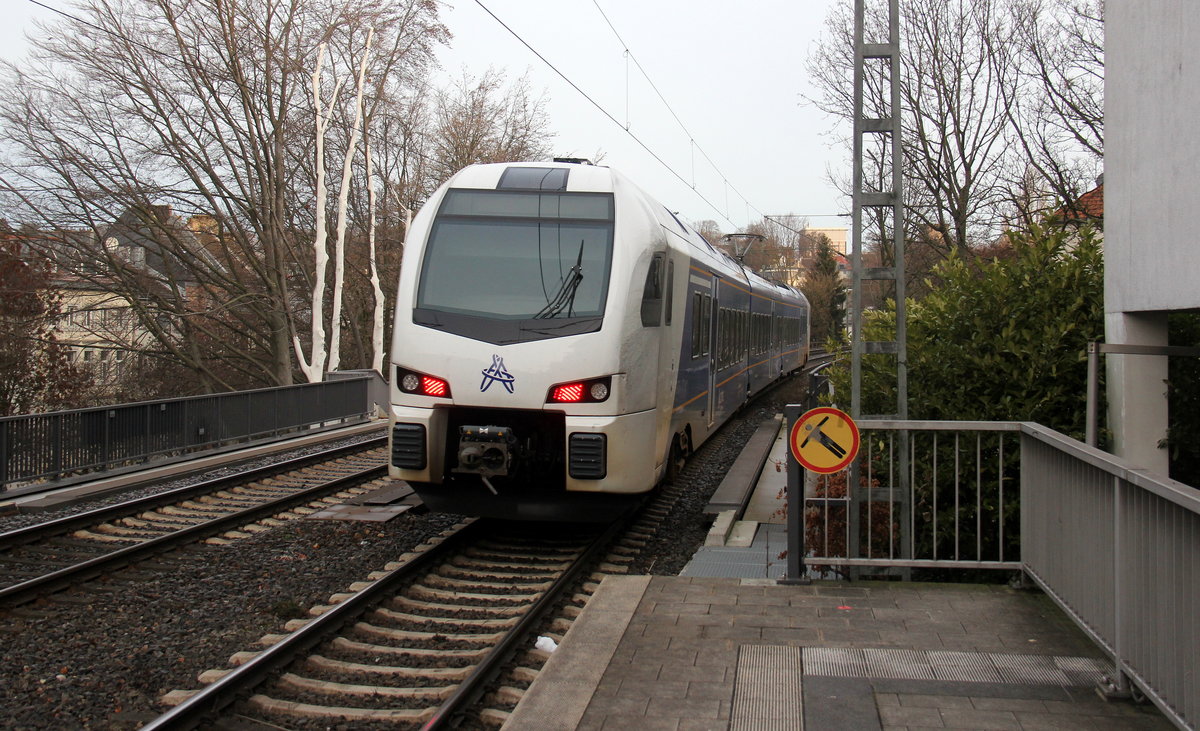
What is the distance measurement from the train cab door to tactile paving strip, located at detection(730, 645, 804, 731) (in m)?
7.29

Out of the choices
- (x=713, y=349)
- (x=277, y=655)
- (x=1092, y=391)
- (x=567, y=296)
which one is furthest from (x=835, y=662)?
(x=713, y=349)

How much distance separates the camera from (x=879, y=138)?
27250mm

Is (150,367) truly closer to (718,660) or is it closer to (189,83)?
(189,83)

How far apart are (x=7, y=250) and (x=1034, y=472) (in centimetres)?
2427

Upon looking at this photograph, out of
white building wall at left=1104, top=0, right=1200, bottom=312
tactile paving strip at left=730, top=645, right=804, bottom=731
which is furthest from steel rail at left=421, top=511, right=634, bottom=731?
white building wall at left=1104, top=0, right=1200, bottom=312

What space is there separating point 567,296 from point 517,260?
1.90ft

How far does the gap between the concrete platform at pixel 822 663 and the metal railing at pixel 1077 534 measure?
20cm

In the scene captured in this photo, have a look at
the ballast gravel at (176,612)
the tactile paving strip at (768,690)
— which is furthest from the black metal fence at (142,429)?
the tactile paving strip at (768,690)

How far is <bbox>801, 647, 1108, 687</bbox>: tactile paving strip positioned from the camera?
14.8 ft

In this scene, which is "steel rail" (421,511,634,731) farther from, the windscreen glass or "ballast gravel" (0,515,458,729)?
the windscreen glass

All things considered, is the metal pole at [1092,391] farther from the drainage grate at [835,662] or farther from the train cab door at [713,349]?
the train cab door at [713,349]

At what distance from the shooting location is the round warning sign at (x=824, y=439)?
6062mm

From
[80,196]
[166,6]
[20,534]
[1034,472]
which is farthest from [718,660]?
[166,6]

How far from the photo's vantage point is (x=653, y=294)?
8.33 meters
